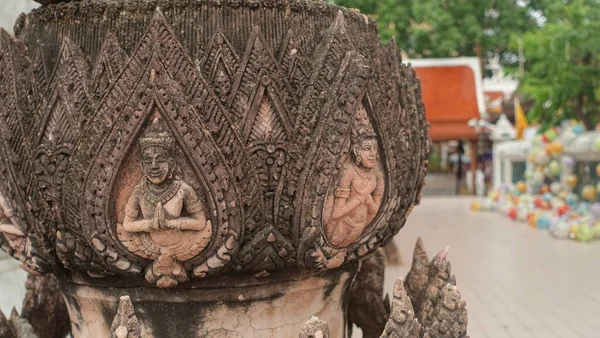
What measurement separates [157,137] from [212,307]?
1.75 ft

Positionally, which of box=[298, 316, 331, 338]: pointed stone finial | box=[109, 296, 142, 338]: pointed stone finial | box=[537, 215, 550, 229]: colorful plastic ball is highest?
box=[109, 296, 142, 338]: pointed stone finial

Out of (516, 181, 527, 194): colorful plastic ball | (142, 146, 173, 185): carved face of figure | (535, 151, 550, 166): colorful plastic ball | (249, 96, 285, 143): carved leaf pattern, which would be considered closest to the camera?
(142, 146, 173, 185): carved face of figure

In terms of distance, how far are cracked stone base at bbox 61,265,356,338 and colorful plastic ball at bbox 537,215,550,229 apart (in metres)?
8.03

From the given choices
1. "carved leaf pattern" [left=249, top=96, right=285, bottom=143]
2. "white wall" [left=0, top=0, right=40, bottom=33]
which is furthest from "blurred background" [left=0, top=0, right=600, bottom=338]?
"carved leaf pattern" [left=249, top=96, right=285, bottom=143]

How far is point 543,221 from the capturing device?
9.15 meters

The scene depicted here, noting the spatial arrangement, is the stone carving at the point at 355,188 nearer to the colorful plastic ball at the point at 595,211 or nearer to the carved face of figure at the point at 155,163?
the carved face of figure at the point at 155,163

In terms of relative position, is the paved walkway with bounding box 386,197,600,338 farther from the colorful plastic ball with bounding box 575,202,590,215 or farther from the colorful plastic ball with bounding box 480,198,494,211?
the colorful plastic ball with bounding box 480,198,494,211

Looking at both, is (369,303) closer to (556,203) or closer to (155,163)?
(155,163)

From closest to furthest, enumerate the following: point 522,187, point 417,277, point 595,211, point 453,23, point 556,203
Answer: point 417,277 < point 595,211 < point 556,203 < point 522,187 < point 453,23

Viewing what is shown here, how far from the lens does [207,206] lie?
1.52 meters

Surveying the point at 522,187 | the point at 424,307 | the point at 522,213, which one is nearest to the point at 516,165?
the point at 522,187

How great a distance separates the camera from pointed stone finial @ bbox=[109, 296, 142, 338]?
1.49 meters

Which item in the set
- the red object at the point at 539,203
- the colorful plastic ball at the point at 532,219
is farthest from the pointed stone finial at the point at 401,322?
the red object at the point at 539,203

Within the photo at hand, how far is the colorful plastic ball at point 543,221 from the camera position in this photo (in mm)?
9096
